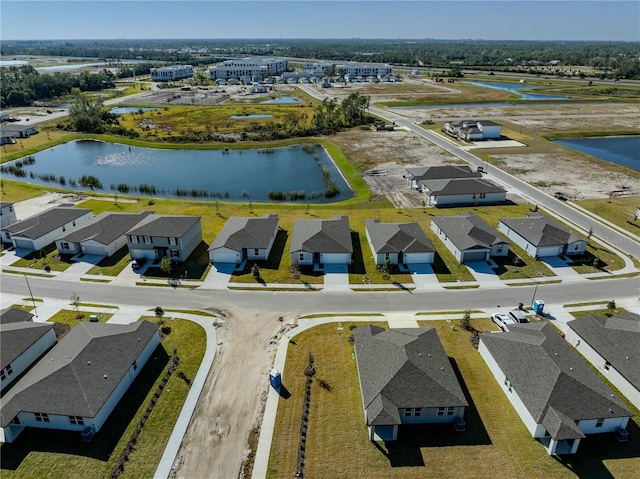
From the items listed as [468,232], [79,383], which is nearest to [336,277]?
[468,232]

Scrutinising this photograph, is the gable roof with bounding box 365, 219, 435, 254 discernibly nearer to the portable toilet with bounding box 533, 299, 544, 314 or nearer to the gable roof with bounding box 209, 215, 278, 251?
the portable toilet with bounding box 533, 299, 544, 314

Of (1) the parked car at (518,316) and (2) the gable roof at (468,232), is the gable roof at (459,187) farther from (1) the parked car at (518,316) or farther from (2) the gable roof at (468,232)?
(1) the parked car at (518,316)

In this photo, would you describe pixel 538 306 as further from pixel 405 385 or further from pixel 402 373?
pixel 405 385

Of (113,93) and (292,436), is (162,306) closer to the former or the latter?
(292,436)

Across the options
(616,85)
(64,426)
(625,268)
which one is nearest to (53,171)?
(64,426)

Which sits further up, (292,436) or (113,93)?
→ (113,93)

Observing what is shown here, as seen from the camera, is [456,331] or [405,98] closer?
[456,331]
